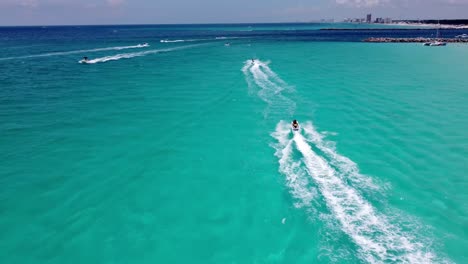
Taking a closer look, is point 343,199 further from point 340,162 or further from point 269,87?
point 269,87

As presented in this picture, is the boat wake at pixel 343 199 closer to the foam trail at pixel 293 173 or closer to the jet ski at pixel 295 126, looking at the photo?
the foam trail at pixel 293 173

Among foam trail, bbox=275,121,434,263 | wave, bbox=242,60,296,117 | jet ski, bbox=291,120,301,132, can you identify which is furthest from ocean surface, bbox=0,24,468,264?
jet ski, bbox=291,120,301,132

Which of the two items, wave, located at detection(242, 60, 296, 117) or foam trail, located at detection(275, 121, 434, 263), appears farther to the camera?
wave, located at detection(242, 60, 296, 117)

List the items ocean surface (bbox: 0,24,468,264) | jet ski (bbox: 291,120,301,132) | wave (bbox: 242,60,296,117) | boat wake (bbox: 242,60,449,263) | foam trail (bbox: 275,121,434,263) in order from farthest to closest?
wave (bbox: 242,60,296,117), jet ski (bbox: 291,120,301,132), ocean surface (bbox: 0,24,468,264), boat wake (bbox: 242,60,449,263), foam trail (bbox: 275,121,434,263)

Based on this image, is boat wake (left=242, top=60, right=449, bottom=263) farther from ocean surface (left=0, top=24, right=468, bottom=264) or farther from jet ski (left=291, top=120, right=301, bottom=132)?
jet ski (left=291, top=120, right=301, bottom=132)

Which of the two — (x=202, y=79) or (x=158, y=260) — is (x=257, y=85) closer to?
(x=202, y=79)

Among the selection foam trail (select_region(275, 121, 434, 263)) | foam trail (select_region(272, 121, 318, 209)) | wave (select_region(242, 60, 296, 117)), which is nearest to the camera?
foam trail (select_region(275, 121, 434, 263))

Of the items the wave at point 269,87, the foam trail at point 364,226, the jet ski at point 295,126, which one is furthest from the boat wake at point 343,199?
the wave at point 269,87

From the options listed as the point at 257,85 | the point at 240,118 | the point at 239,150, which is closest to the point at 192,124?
the point at 240,118
